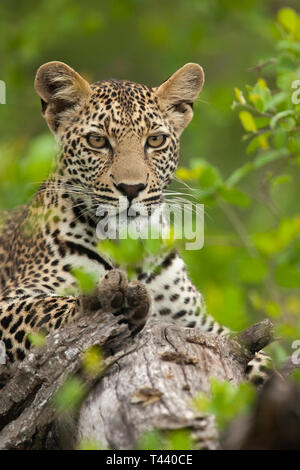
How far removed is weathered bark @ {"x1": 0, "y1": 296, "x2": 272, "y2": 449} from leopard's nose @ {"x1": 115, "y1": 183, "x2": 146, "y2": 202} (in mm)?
1786

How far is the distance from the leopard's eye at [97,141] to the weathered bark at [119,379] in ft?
8.66

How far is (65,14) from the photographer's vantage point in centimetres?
1814

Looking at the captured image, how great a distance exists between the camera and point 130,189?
902 centimetres

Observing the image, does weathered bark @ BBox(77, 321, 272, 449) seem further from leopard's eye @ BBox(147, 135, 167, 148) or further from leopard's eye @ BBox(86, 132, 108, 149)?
leopard's eye @ BBox(147, 135, 167, 148)

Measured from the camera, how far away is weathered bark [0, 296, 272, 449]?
6.34 meters

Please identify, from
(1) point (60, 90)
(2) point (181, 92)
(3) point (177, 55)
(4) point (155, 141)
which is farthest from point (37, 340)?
(3) point (177, 55)

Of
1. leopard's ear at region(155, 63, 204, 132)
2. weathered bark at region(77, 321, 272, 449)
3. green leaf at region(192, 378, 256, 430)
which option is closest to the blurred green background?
leopard's ear at region(155, 63, 204, 132)

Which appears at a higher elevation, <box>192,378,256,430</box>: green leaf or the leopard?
the leopard

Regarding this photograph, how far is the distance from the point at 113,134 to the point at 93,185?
606 mm

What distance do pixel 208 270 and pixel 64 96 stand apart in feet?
11.4

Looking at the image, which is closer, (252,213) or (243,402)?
(243,402)
